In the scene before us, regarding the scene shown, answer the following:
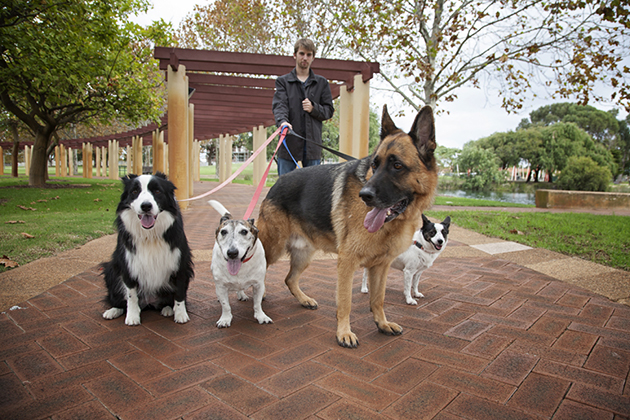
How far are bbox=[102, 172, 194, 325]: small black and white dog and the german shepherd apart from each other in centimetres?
91

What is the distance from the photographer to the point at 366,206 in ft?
8.50

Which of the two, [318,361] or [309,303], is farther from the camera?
[309,303]

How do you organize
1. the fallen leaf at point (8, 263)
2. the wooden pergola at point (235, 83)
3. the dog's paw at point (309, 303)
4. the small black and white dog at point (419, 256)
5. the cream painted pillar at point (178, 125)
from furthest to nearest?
1. the cream painted pillar at point (178, 125)
2. the wooden pergola at point (235, 83)
3. the fallen leaf at point (8, 263)
4. the small black and white dog at point (419, 256)
5. the dog's paw at point (309, 303)

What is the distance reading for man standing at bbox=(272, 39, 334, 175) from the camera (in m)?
4.18

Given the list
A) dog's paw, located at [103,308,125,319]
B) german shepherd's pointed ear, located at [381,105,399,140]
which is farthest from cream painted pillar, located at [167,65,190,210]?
german shepherd's pointed ear, located at [381,105,399,140]

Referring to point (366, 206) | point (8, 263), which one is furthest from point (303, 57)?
point (8, 263)

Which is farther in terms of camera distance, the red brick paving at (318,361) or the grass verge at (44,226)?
the grass verge at (44,226)

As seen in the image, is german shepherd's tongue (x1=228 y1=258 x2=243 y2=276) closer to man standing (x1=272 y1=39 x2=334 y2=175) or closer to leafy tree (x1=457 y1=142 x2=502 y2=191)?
man standing (x1=272 y1=39 x2=334 y2=175)

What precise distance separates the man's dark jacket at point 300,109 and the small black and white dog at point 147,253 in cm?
176

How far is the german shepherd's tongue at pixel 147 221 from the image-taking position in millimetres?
2645

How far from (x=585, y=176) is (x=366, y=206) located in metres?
32.0

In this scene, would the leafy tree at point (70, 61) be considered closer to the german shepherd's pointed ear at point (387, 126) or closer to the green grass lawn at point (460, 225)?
the green grass lawn at point (460, 225)

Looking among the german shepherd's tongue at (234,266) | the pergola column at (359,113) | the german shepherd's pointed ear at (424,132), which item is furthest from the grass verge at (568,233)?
the german shepherd's tongue at (234,266)

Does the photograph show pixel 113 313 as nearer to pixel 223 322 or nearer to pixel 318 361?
pixel 223 322
